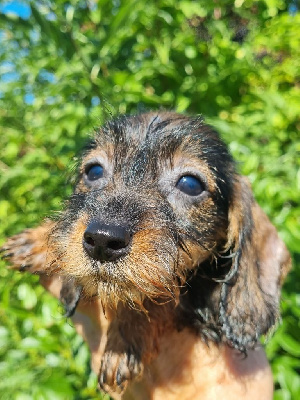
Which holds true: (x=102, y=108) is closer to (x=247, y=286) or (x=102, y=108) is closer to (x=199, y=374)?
(x=247, y=286)

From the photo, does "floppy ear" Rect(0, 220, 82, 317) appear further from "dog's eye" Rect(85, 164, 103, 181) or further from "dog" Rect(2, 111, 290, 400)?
"dog's eye" Rect(85, 164, 103, 181)

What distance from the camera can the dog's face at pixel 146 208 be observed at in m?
1.48

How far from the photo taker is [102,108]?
250 cm

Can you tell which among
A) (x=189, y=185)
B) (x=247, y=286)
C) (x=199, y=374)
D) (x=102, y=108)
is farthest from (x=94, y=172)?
(x=199, y=374)

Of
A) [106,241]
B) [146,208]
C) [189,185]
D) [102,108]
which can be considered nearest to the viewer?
[106,241]

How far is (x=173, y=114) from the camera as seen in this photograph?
2291 mm

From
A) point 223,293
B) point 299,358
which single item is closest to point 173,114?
point 223,293

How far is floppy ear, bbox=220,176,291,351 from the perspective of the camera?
2.02m

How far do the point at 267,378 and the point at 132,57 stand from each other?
2.12m

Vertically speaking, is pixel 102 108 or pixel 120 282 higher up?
pixel 102 108

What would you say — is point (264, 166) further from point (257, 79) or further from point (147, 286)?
point (147, 286)

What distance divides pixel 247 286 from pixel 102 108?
130 centimetres

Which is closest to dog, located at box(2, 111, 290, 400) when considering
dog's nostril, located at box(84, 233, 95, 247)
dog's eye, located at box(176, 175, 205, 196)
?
dog's eye, located at box(176, 175, 205, 196)

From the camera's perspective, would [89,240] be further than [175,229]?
No
